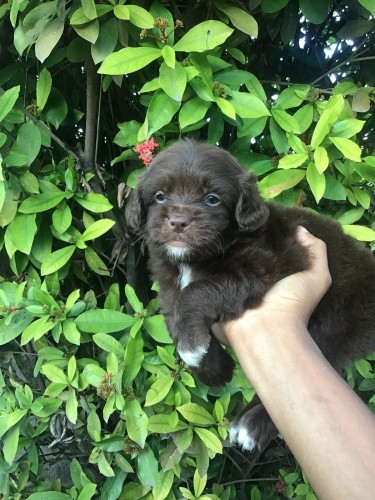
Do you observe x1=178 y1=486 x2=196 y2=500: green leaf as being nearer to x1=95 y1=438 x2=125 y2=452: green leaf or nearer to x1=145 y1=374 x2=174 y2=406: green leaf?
x1=95 y1=438 x2=125 y2=452: green leaf

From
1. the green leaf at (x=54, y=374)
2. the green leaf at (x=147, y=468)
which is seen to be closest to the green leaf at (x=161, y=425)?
the green leaf at (x=147, y=468)

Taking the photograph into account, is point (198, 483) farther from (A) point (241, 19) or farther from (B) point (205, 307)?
(A) point (241, 19)

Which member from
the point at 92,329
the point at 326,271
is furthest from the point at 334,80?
the point at 92,329

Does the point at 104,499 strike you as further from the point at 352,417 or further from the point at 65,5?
the point at 65,5

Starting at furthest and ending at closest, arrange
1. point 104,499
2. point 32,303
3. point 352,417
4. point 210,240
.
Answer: point 104,499, point 32,303, point 210,240, point 352,417

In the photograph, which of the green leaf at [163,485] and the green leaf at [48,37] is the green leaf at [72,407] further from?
the green leaf at [48,37]
